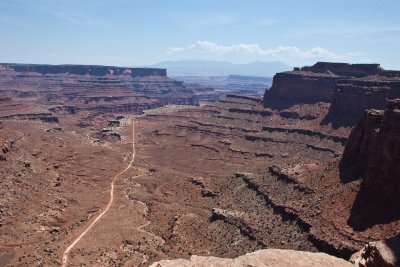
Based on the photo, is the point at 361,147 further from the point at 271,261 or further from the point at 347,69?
the point at 347,69

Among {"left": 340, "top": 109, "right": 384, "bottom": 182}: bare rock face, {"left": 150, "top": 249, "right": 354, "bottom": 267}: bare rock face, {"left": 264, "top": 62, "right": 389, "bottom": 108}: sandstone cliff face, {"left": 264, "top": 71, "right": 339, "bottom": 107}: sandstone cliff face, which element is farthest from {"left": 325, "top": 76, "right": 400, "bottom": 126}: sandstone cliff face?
{"left": 150, "top": 249, "right": 354, "bottom": 267}: bare rock face

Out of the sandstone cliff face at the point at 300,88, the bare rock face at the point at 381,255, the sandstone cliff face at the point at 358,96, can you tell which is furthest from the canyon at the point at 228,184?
the bare rock face at the point at 381,255

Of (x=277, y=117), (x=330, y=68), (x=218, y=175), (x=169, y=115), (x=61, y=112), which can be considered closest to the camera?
(x=218, y=175)

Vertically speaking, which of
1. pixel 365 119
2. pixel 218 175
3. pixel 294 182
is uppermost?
pixel 365 119

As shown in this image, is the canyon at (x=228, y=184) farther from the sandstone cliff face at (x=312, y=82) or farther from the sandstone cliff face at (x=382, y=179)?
the sandstone cliff face at (x=312, y=82)

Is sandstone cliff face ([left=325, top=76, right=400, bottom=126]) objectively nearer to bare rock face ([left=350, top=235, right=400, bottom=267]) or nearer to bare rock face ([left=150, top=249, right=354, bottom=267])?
bare rock face ([left=350, top=235, right=400, bottom=267])

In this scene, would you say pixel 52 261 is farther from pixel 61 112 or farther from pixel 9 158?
pixel 61 112

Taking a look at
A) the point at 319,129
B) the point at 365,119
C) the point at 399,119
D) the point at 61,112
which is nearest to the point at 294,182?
the point at 365,119

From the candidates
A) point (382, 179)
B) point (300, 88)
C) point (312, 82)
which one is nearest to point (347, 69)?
point (312, 82)
